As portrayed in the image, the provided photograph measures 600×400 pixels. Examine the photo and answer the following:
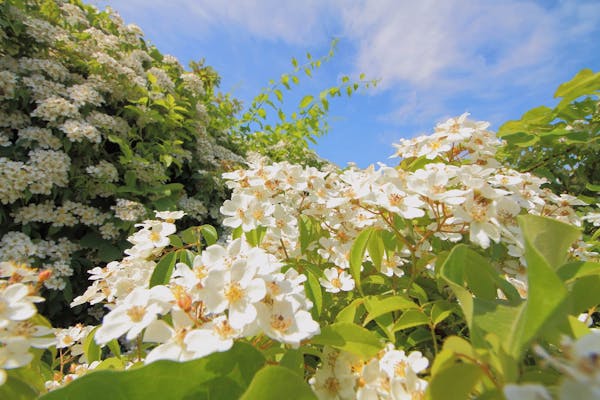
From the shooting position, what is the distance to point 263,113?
4316 millimetres

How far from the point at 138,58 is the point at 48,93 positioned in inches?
42.7

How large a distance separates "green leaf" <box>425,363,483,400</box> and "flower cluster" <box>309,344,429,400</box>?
18 centimetres

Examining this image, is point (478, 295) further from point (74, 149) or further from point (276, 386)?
point (74, 149)

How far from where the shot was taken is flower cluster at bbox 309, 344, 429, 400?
647 millimetres

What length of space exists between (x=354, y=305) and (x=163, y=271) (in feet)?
1.86

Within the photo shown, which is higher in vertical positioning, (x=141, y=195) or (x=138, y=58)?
(x=138, y=58)

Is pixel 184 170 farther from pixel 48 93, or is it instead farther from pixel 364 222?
pixel 364 222

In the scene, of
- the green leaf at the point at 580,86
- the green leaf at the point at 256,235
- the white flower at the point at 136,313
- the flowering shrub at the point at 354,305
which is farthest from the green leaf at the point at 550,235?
the green leaf at the point at 580,86

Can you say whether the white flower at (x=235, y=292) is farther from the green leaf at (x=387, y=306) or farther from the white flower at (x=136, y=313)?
the green leaf at (x=387, y=306)

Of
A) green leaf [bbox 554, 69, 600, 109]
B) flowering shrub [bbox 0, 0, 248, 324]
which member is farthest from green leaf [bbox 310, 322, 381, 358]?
flowering shrub [bbox 0, 0, 248, 324]

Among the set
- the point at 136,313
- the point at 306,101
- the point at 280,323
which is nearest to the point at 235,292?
the point at 280,323

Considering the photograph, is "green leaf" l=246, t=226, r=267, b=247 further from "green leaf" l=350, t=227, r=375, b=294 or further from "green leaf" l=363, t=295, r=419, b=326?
"green leaf" l=363, t=295, r=419, b=326

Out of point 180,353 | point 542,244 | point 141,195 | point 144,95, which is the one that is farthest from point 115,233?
point 542,244

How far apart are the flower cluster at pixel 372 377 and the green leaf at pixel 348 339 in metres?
0.03
